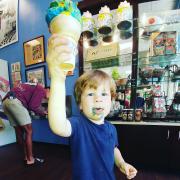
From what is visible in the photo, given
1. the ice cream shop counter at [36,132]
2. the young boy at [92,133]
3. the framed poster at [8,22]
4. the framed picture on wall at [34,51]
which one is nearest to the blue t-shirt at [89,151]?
the young boy at [92,133]

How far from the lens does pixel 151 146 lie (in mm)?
1556

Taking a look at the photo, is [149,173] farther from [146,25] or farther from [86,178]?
[146,25]

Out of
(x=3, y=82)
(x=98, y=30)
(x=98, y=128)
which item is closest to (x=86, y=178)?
(x=98, y=128)

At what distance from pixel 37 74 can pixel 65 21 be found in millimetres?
2596

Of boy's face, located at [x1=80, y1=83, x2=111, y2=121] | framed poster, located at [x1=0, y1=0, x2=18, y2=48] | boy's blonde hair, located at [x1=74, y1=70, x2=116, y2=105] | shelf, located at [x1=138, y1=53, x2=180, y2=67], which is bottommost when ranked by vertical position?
boy's face, located at [x1=80, y1=83, x2=111, y2=121]

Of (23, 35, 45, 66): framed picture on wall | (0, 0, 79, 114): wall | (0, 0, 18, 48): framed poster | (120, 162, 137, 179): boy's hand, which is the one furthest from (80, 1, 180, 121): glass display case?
(0, 0, 18, 48): framed poster

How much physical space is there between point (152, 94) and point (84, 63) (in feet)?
2.88

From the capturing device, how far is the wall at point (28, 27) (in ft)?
8.87

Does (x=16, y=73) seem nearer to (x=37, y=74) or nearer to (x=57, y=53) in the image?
(x=37, y=74)

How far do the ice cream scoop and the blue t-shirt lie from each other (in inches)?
10.3

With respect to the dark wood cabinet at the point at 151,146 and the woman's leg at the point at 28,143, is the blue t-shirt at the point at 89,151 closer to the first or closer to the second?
the dark wood cabinet at the point at 151,146

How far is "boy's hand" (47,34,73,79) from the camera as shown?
1.15 feet

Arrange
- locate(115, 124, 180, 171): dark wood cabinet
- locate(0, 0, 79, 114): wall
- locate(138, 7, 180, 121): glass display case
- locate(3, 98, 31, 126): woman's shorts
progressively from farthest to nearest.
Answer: locate(0, 0, 79, 114): wall
locate(3, 98, 31, 126): woman's shorts
locate(138, 7, 180, 121): glass display case
locate(115, 124, 180, 171): dark wood cabinet

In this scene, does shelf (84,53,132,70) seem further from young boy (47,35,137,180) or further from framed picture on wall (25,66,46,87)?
young boy (47,35,137,180)
